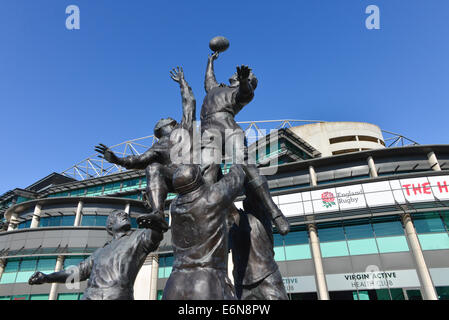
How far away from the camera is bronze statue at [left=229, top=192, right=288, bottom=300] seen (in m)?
3.29

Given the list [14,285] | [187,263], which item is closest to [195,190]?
[187,263]

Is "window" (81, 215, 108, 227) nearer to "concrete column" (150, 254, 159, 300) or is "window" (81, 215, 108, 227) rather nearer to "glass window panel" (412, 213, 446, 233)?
"concrete column" (150, 254, 159, 300)

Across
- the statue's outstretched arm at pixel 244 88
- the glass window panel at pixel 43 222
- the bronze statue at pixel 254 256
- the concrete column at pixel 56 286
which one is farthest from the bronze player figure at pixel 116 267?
the glass window panel at pixel 43 222

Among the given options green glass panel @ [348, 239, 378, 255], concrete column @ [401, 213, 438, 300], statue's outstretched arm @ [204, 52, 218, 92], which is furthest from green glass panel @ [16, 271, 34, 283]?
concrete column @ [401, 213, 438, 300]

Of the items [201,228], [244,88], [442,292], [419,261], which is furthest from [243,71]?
[442,292]

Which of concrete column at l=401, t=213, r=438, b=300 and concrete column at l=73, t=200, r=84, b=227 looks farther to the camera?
concrete column at l=73, t=200, r=84, b=227

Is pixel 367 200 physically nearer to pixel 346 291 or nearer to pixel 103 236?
pixel 346 291

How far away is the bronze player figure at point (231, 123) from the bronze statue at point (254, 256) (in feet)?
0.68

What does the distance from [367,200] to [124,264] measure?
81.4 ft

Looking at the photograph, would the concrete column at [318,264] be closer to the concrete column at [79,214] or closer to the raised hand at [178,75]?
the raised hand at [178,75]

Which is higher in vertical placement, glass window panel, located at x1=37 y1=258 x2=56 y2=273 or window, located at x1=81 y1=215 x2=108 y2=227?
window, located at x1=81 y1=215 x2=108 y2=227

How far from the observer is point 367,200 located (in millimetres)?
24484

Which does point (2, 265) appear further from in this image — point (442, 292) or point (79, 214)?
point (442, 292)

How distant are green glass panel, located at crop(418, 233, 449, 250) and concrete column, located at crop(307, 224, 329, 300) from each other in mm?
7406
